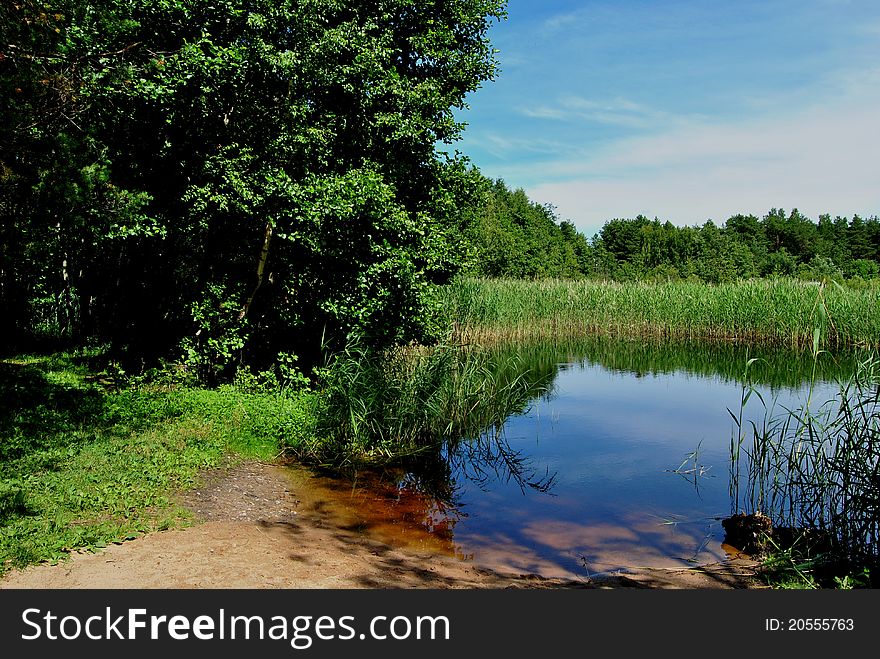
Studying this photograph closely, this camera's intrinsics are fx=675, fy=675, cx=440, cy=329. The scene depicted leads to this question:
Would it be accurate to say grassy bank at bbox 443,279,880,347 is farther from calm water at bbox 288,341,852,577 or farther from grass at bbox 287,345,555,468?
grass at bbox 287,345,555,468

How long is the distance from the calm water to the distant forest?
667 inches

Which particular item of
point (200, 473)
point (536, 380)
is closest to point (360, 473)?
point (200, 473)

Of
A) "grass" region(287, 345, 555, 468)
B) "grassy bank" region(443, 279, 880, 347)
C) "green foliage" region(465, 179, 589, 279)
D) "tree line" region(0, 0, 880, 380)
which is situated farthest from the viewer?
"green foliage" region(465, 179, 589, 279)

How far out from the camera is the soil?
4.32 metres

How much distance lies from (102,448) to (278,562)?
10.5 feet

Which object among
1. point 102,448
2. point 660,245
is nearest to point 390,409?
point 102,448

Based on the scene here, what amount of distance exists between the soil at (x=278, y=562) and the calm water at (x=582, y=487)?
1.24 ft

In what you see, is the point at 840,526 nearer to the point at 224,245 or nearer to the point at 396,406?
the point at 396,406

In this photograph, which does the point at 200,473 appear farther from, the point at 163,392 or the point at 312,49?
the point at 312,49

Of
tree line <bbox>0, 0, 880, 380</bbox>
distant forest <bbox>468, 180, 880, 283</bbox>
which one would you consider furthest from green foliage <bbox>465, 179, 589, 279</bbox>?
tree line <bbox>0, 0, 880, 380</bbox>

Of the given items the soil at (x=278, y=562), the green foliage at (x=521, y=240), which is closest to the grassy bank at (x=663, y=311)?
the green foliage at (x=521, y=240)

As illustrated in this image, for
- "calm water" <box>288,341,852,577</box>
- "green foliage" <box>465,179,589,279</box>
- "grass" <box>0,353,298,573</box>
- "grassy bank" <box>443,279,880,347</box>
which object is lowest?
"calm water" <box>288,341,852,577</box>

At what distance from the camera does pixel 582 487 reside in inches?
316
